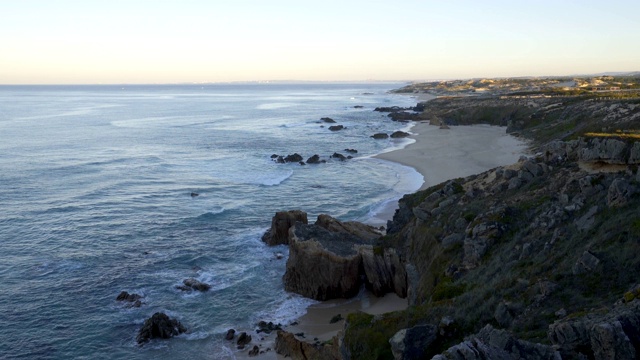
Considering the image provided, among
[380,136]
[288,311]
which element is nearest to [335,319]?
[288,311]

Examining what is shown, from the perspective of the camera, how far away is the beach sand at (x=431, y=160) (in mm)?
24844

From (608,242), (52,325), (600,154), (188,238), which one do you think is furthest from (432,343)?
(188,238)

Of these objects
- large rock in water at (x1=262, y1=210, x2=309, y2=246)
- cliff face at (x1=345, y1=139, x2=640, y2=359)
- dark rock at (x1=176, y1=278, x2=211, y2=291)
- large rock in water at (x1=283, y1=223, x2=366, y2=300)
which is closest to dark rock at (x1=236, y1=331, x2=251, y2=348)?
large rock in water at (x1=283, y1=223, x2=366, y2=300)

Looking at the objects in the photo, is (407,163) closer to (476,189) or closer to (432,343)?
(476,189)

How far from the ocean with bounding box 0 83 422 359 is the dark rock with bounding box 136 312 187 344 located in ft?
1.28

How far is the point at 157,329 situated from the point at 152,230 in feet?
51.9

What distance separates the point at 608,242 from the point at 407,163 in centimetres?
4519

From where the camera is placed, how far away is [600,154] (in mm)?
22906

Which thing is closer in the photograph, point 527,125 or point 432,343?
point 432,343

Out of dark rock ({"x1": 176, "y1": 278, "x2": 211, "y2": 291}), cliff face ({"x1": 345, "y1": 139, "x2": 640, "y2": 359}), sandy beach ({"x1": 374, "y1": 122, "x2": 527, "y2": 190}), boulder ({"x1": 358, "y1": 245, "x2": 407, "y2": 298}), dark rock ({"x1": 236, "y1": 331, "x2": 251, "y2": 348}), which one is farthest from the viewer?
sandy beach ({"x1": 374, "y1": 122, "x2": 527, "y2": 190})

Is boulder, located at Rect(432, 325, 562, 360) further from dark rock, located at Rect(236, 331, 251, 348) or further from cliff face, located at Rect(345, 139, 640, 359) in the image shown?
dark rock, located at Rect(236, 331, 251, 348)

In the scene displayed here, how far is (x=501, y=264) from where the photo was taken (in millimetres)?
19281

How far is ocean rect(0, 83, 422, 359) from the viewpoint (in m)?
24.9

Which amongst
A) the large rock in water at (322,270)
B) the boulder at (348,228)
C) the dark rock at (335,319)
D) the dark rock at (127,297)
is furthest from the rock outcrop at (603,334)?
the dark rock at (127,297)
